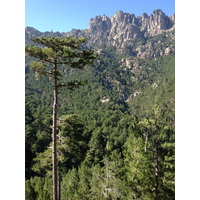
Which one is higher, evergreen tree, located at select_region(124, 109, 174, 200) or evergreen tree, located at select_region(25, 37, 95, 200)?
evergreen tree, located at select_region(25, 37, 95, 200)

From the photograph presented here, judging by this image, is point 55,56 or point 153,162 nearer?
point 55,56

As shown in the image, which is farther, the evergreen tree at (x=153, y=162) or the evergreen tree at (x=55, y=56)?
the evergreen tree at (x=153, y=162)

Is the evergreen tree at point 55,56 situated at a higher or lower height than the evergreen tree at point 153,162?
higher

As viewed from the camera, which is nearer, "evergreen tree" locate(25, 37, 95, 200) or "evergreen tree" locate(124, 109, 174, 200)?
"evergreen tree" locate(25, 37, 95, 200)

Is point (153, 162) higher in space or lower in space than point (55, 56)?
lower

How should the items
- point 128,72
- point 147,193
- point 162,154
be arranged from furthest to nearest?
point 128,72 → point 162,154 → point 147,193

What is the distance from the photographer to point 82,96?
11006 centimetres
